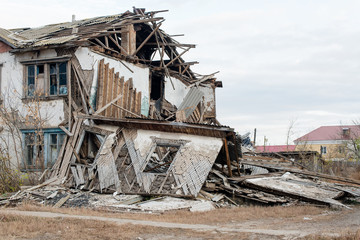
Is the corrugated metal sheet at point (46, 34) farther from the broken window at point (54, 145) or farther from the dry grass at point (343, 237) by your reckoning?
the dry grass at point (343, 237)

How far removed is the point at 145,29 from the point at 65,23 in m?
4.11

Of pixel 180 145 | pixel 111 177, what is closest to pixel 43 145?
pixel 111 177

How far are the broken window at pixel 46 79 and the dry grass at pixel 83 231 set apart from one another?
8444 mm

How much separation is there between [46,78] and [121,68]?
10.9 feet

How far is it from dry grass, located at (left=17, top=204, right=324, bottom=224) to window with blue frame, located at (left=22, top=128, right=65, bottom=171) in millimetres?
5003

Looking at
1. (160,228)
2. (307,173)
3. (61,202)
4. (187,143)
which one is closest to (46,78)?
(61,202)

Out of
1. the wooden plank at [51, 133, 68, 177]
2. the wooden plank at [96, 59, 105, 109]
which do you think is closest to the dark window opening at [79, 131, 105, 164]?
the wooden plank at [51, 133, 68, 177]

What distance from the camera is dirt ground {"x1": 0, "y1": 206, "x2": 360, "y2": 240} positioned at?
8.66m

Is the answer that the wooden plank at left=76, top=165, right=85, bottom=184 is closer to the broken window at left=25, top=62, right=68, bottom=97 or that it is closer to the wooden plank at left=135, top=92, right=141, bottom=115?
the broken window at left=25, top=62, right=68, bottom=97

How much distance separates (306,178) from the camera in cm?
1773

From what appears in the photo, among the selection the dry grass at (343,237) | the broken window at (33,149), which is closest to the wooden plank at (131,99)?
the broken window at (33,149)

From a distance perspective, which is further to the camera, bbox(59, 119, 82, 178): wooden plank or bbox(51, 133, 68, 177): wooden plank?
bbox(51, 133, 68, 177): wooden plank

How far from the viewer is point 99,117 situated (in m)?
15.7

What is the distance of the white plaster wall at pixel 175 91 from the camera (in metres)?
23.9
